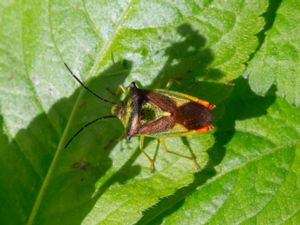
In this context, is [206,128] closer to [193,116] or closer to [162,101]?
[193,116]

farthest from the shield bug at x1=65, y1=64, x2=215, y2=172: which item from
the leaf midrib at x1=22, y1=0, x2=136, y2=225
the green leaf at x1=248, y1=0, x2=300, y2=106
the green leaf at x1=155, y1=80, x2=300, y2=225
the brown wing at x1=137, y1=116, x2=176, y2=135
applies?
the green leaf at x1=248, y1=0, x2=300, y2=106

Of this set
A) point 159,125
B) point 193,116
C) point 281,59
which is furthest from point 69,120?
point 281,59

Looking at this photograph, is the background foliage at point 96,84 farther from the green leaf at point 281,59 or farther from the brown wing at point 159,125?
the green leaf at point 281,59

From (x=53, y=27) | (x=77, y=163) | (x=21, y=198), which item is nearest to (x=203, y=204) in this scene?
(x=77, y=163)

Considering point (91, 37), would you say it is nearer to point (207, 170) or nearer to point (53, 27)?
point (53, 27)

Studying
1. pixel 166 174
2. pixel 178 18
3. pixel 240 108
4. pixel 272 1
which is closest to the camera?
pixel 178 18

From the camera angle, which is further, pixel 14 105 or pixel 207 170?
pixel 207 170

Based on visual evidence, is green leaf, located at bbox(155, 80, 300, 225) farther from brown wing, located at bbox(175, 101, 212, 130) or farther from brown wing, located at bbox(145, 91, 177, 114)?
brown wing, located at bbox(145, 91, 177, 114)
